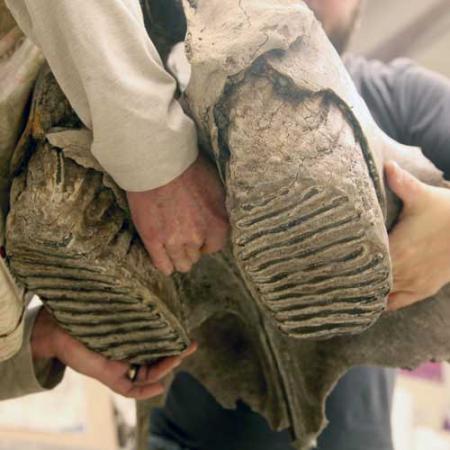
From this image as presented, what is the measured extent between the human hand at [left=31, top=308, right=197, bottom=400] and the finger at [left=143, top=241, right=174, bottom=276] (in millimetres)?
132

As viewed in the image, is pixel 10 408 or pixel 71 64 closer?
pixel 71 64

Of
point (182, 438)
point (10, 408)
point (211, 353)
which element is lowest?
point (10, 408)

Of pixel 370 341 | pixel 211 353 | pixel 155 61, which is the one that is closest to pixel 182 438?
pixel 211 353

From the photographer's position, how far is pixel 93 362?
729mm

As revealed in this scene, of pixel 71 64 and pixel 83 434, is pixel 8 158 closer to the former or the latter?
pixel 71 64

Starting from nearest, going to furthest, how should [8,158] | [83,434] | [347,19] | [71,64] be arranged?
1. [71,64]
2. [8,158]
3. [347,19]
4. [83,434]

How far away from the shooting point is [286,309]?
21.7 inches

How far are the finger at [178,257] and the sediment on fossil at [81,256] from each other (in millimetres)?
23

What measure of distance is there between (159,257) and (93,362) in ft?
0.61

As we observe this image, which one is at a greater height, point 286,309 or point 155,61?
point 155,61

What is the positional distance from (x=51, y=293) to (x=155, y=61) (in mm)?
216

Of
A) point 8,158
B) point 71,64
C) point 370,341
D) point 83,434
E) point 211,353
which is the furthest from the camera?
point 83,434

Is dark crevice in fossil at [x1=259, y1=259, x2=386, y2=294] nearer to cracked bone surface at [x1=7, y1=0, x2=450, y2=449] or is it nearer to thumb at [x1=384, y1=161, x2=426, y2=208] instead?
cracked bone surface at [x1=7, y1=0, x2=450, y2=449]

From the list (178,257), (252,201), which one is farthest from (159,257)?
(252,201)
